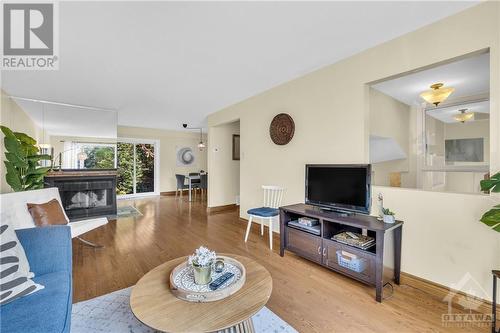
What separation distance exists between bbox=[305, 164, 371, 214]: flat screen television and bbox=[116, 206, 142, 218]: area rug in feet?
13.0

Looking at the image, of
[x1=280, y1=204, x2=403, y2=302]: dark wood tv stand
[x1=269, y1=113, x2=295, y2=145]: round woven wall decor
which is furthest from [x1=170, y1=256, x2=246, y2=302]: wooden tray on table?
[x1=269, y1=113, x2=295, y2=145]: round woven wall decor

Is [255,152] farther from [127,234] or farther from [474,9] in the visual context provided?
[474,9]

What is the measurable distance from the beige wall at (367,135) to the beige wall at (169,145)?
16.8 ft

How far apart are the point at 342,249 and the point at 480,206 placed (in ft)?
3.67

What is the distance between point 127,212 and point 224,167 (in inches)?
96.5

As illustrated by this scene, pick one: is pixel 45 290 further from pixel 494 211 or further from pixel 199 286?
pixel 494 211

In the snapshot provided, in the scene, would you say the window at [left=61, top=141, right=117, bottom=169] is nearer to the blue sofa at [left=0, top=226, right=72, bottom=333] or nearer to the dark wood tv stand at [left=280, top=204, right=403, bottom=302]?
the blue sofa at [left=0, top=226, right=72, bottom=333]

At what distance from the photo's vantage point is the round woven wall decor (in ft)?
10.3

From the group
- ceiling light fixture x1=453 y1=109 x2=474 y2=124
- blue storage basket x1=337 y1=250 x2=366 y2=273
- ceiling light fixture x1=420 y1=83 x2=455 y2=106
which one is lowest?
blue storage basket x1=337 y1=250 x2=366 y2=273

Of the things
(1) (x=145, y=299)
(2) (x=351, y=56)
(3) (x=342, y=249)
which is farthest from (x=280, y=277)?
(2) (x=351, y=56)

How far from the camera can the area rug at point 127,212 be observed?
465cm

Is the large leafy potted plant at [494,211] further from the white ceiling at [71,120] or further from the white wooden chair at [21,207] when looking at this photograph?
the white ceiling at [71,120]

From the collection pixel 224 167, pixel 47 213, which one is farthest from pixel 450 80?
pixel 47 213

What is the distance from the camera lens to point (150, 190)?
24.1ft
